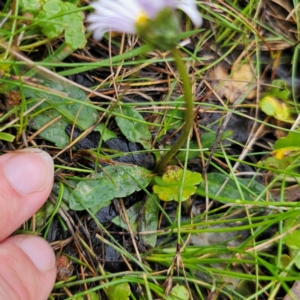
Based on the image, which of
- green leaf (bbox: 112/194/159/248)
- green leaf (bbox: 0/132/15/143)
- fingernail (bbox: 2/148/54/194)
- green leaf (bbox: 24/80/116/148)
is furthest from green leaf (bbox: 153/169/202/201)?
green leaf (bbox: 0/132/15/143)

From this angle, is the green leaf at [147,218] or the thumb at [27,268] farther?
the green leaf at [147,218]

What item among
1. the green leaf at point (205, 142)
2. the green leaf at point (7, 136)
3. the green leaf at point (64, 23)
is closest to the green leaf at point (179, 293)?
the green leaf at point (205, 142)

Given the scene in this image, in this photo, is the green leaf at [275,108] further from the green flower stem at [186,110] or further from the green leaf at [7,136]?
the green leaf at [7,136]

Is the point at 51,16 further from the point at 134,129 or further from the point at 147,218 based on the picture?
the point at 147,218

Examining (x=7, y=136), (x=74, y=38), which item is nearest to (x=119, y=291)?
(x=7, y=136)

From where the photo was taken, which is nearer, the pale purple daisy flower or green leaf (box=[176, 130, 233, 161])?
the pale purple daisy flower

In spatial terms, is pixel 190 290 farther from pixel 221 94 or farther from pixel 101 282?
pixel 221 94

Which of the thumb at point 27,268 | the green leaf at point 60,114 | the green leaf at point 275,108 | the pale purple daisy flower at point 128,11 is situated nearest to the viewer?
the pale purple daisy flower at point 128,11

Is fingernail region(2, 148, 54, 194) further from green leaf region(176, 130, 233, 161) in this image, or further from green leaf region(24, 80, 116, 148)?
green leaf region(176, 130, 233, 161)
